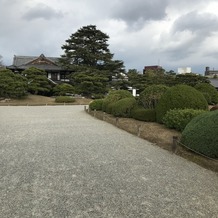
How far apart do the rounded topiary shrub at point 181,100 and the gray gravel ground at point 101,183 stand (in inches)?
160

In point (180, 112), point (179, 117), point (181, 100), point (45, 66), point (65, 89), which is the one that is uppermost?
point (45, 66)

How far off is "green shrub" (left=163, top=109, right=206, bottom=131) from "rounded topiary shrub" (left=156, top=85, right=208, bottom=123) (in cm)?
69

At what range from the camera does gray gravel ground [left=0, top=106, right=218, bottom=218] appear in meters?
3.97

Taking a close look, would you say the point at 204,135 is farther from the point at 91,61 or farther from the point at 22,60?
the point at 22,60

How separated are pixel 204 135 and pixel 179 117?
3699 millimetres

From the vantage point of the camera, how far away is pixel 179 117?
415 inches

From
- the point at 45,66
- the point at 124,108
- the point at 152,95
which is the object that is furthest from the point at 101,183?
the point at 45,66

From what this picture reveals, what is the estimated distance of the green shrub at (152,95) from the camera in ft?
48.7

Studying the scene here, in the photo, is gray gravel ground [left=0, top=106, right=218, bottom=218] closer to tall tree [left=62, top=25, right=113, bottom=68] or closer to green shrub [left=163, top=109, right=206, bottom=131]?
green shrub [left=163, top=109, right=206, bottom=131]

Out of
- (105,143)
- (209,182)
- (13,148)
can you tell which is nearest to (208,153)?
(209,182)

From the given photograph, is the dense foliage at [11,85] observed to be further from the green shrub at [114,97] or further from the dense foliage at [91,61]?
the green shrub at [114,97]

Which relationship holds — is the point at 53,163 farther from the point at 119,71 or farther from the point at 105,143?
the point at 119,71

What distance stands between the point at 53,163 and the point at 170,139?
470cm

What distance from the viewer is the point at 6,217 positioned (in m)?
3.67
